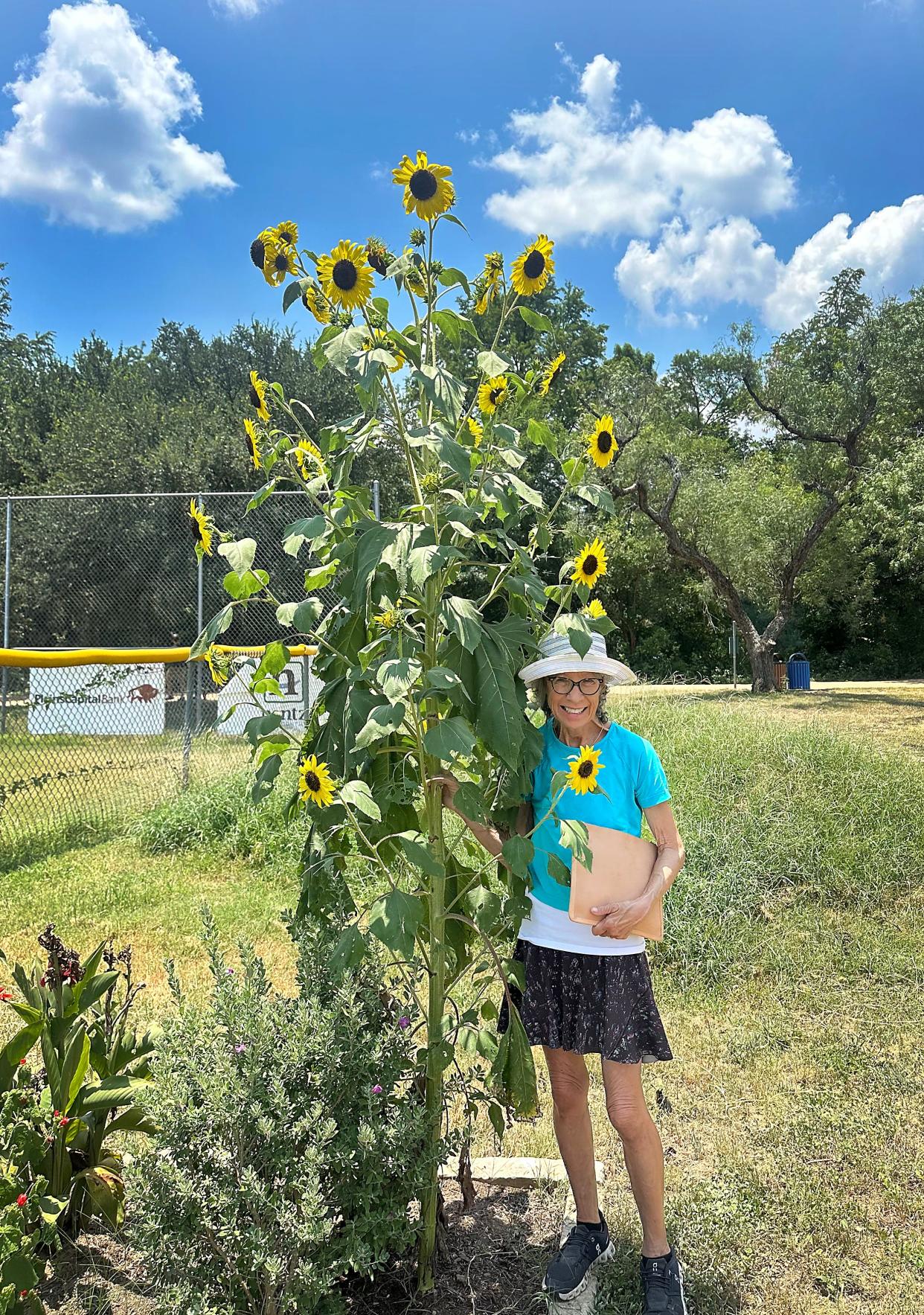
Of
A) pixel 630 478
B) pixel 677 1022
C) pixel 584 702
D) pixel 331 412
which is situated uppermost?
pixel 331 412

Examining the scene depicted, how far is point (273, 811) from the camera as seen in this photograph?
19.9 ft

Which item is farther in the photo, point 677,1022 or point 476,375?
point 677,1022

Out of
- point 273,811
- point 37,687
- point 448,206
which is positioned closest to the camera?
point 448,206

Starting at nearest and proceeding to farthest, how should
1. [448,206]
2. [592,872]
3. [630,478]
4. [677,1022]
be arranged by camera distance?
[448,206], [592,872], [677,1022], [630,478]

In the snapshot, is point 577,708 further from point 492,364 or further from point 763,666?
point 763,666

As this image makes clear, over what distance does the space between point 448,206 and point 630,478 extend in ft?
53.0

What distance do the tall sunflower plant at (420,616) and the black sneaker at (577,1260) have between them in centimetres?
27

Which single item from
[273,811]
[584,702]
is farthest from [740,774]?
[584,702]

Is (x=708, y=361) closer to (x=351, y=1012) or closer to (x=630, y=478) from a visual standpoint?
(x=630, y=478)

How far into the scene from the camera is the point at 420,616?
2041mm

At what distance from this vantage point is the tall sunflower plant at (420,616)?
170 cm

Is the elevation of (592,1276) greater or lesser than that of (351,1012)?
lesser

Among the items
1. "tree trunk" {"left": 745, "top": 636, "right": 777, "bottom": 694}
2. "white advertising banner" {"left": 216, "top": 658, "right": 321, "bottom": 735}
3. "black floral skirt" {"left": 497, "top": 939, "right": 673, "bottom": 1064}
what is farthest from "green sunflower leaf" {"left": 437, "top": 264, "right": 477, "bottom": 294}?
"tree trunk" {"left": 745, "top": 636, "right": 777, "bottom": 694}

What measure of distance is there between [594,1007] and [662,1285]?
23.8 inches
